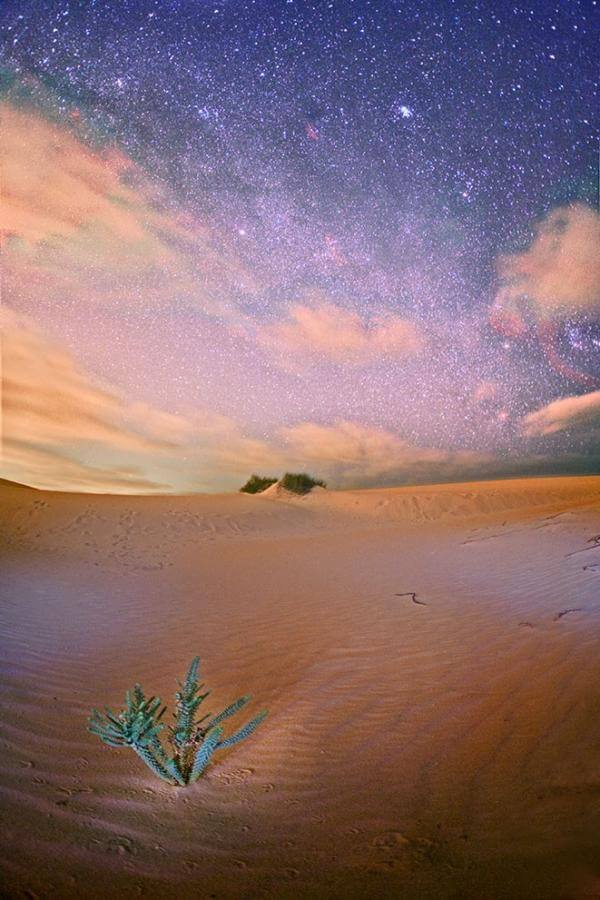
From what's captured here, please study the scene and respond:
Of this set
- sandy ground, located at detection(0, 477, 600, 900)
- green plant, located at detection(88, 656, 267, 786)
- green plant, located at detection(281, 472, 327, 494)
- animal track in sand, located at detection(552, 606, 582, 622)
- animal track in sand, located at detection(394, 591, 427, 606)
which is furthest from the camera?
green plant, located at detection(281, 472, 327, 494)

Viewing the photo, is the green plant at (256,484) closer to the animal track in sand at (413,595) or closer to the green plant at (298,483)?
the green plant at (298,483)

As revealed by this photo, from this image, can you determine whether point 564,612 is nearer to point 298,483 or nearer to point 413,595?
point 413,595

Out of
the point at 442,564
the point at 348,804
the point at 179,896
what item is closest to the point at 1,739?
the point at 179,896

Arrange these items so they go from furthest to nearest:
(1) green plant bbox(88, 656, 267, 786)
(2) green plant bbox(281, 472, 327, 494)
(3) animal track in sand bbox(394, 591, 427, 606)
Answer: (2) green plant bbox(281, 472, 327, 494)
(3) animal track in sand bbox(394, 591, 427, 606)
(1) green plant bbox(88, 656, 267, 786)

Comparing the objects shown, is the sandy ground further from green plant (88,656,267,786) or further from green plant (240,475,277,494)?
green plant (240,475,277,494)

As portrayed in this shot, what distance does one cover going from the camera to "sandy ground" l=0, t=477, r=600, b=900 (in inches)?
82.0

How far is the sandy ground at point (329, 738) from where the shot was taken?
2.08m

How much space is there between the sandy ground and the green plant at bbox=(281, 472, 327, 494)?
66.5 ft

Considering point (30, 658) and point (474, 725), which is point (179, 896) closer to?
point (474, 725)

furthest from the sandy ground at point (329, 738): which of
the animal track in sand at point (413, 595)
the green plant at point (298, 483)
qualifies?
A: the green plant at point (298, 483)

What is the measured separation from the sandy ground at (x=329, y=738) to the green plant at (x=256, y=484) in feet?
Answer: 74.4

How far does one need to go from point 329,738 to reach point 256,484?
31.0 m

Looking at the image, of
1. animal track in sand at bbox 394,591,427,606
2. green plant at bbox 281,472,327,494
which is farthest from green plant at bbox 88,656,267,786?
green plant at bbox 281,472,327,494

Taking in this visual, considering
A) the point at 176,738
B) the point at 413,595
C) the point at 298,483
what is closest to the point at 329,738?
the point at 176,738
